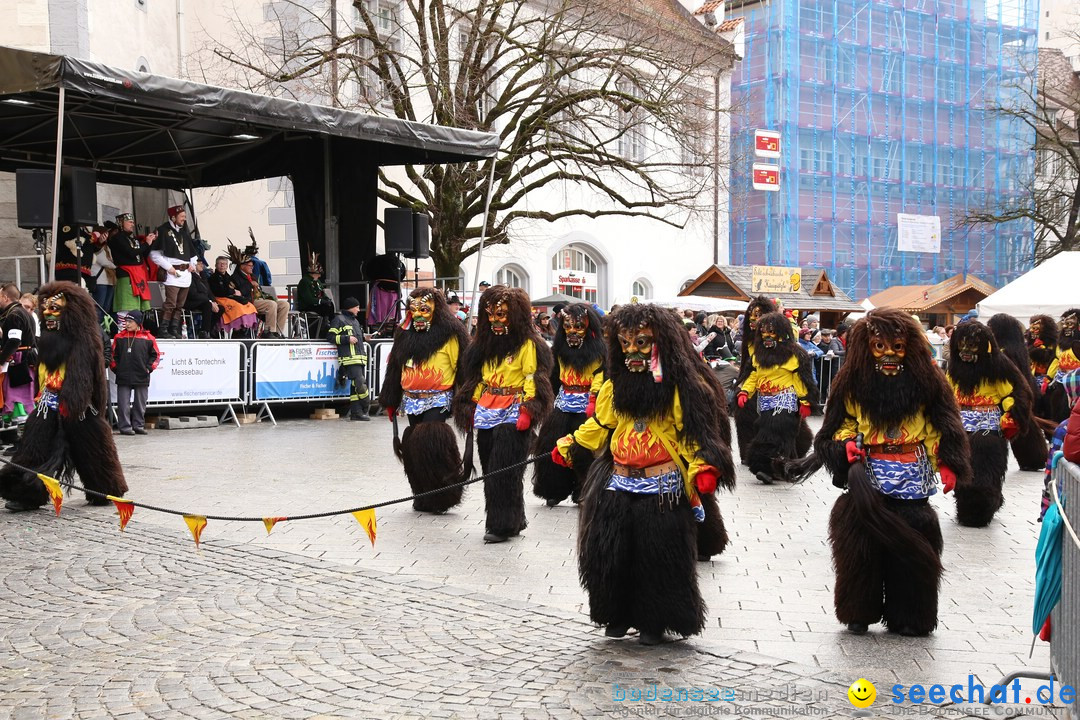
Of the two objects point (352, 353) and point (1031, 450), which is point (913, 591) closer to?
point (1031, 450)

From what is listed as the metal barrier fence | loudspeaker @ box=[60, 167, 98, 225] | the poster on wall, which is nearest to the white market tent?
the poster on wall

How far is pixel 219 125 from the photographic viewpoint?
19578 mm

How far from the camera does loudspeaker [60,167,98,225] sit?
16.1 meters

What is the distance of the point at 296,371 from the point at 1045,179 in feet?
137

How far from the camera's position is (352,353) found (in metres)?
19.1

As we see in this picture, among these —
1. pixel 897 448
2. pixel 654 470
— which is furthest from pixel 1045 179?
pixel 654 470

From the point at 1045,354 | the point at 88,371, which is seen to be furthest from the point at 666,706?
the point at 1045,354

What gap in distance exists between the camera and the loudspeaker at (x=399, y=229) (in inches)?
773

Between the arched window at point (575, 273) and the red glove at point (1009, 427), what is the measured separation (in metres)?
23.6

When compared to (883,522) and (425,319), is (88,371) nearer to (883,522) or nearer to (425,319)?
(425,319)

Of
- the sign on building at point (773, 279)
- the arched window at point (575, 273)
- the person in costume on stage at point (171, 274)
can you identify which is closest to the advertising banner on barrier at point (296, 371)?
the person in costume on stage at point (171, 274)

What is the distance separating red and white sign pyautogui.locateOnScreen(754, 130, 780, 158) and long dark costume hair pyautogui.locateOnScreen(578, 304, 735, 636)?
29.1 metres

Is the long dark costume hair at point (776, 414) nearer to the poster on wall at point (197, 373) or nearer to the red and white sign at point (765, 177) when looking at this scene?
the poster on wall at point (197, 373)

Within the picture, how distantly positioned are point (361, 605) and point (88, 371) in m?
4.38
